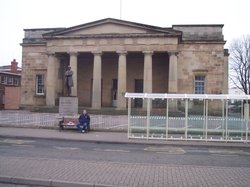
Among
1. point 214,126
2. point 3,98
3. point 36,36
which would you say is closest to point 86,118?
point 214,126

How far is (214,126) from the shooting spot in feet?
68.7

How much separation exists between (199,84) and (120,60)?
10968 mm

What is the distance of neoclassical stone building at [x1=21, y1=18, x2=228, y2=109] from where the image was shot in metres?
40.3

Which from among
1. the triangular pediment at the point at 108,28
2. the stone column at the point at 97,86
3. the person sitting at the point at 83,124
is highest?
the triangular pediment at the point at 108,28

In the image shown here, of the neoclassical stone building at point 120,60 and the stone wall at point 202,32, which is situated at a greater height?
the stone wall at point 202,32

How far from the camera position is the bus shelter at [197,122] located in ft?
66.3

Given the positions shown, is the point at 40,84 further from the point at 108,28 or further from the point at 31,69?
the point at 108,28

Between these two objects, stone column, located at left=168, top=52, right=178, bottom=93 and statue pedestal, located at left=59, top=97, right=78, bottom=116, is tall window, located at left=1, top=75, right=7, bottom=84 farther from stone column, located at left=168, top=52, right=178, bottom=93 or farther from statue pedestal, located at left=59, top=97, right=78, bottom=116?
statue pedestal, located at left=59, top=97, right=78, bottom=116

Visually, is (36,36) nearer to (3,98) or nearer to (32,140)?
(3,98)

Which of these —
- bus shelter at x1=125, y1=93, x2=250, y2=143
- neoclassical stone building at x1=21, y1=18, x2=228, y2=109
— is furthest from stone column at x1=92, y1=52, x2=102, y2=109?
bus shelter at x1=125, y1=93, x2=250, y2=143

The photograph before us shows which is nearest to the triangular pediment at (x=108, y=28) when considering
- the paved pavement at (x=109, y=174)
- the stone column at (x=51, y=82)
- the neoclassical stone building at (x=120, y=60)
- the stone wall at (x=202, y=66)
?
the neoclassical stone building at (x=120, y=60)

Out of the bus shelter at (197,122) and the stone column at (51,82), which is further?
the stone column at (51,82)

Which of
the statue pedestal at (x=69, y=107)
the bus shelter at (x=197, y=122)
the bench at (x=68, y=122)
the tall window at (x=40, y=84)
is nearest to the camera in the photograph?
the bus shelter at (x=197, y=122)

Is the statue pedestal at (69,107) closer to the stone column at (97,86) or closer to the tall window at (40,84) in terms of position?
the stone column at (97,86)
